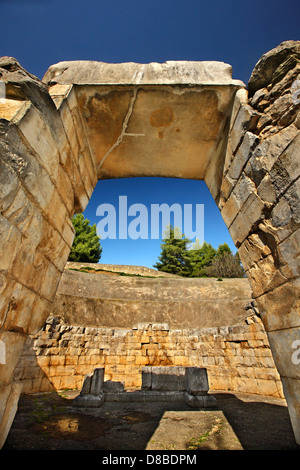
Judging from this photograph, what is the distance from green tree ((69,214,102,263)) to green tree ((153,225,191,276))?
9.36 m

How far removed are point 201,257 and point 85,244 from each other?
17250 mm

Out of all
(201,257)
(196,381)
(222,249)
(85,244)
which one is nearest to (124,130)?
(196,381)

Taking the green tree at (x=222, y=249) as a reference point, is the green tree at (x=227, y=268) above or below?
below

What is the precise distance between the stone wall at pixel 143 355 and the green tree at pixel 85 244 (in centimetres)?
1806

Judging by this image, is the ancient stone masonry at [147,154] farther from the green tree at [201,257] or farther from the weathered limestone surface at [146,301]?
the green tree at [201,257]

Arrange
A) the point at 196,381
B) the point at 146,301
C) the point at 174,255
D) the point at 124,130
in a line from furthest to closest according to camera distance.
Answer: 1. the point at 174,255
2. the point at 146,301
3. the point at 196,381
4. the point at 124,130

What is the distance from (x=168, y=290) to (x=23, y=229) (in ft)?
60.8

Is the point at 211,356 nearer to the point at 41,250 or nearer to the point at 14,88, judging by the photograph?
the point at 41,250

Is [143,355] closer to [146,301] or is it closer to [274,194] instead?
[146,301]

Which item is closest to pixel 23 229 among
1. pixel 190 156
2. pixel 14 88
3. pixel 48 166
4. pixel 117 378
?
pixel 48 166

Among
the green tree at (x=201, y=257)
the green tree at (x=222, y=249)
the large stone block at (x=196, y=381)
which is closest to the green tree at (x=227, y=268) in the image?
the green tree at (x=201, y=257)

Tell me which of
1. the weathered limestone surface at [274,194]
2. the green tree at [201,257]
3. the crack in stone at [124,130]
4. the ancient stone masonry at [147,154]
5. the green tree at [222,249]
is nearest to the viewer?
the ancient stone masonry at [147,154]

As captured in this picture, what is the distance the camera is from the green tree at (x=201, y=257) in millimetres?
31391

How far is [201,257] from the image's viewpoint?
34281 millimetres
